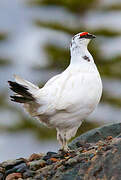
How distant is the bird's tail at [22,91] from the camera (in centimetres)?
1003

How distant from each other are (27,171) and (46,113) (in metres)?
1.30

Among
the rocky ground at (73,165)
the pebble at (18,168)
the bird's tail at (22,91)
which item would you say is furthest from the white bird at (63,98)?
the pebble at (18,168)

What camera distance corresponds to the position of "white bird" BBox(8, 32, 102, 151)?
10.3m

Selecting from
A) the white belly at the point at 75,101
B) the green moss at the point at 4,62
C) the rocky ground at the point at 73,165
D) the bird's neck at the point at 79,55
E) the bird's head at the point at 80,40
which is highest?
the green moss at the point at 4,62

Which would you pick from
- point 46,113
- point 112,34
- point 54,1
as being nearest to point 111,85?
point 112,34

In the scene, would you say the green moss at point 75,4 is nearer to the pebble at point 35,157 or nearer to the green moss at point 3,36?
the green moss at point 3,36

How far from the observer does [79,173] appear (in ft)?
28.1

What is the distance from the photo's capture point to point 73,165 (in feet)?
28.9

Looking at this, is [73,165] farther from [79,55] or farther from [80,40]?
[80,40]

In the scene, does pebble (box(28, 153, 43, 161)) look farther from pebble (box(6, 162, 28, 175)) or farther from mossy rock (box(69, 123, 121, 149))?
mossy rock (box(69, 123, 121, 149))

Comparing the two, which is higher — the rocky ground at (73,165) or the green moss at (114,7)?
the green moss at (114,7)

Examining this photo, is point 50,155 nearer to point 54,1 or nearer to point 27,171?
point 27,171

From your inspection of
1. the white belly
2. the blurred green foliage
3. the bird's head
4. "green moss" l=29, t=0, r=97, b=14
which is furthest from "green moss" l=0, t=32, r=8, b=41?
the white belly

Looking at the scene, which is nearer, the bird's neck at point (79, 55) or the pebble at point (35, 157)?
the pebble at point (35, 157)
